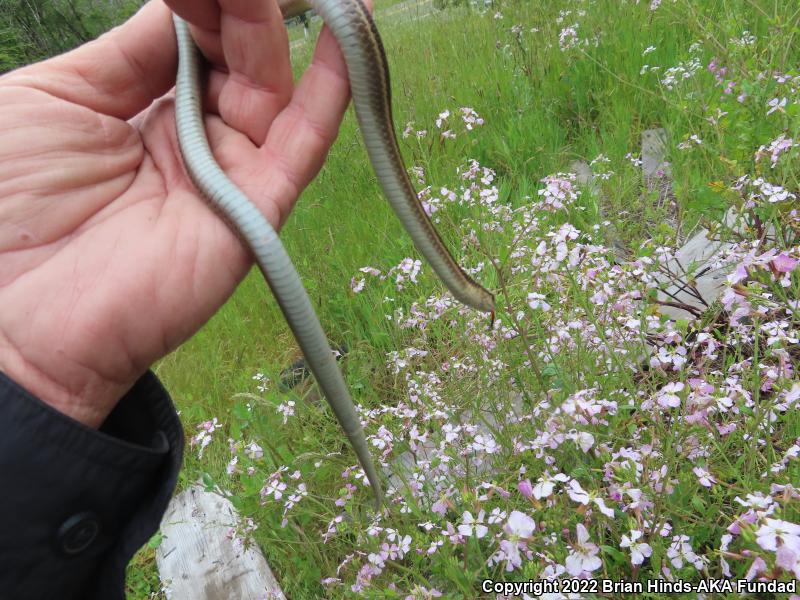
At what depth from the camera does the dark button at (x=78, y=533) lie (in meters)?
1.43

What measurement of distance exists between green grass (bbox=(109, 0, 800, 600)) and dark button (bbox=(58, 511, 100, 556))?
2.06 feet

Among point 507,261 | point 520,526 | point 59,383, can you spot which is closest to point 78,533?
point 59,383

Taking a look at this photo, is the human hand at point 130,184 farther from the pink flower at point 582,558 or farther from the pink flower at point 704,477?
the pink flower at point 704,477

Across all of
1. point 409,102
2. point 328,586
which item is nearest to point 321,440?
point 328,586

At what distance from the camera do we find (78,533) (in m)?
1.46

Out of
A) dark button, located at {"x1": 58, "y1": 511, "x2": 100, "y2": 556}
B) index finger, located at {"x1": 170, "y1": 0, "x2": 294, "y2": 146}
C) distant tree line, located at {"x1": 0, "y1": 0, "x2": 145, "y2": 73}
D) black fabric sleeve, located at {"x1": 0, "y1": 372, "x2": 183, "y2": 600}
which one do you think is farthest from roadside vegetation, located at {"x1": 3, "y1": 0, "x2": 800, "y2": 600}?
distant tree line, located at {"x1": 0, "y1": 0, "x2": 145, "y2": 73}

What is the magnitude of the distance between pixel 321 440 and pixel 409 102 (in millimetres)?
3210

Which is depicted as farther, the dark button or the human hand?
the human hand

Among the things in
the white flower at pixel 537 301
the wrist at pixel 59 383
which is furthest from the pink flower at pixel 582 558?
the wrist at pixel 59 383

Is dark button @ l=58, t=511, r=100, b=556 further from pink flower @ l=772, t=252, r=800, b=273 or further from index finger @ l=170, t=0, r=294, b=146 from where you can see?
pink flower @ l=772, t=252, r=800, b=273

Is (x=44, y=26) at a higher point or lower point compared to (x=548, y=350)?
higher

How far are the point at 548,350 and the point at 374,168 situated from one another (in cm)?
86

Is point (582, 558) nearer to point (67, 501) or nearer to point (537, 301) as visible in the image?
point (537, 301)

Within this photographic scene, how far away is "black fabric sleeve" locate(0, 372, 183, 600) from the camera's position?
1.38 m
